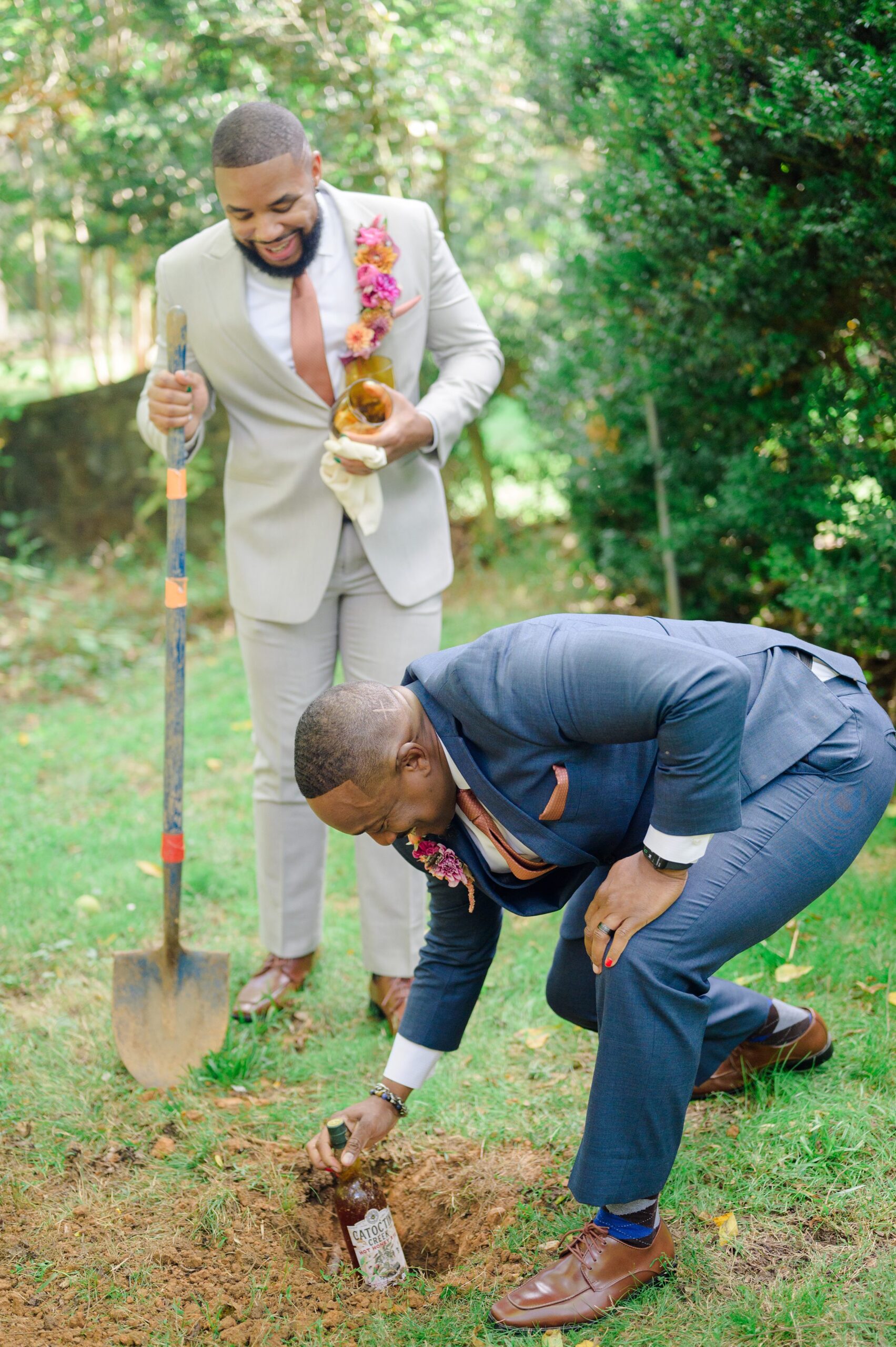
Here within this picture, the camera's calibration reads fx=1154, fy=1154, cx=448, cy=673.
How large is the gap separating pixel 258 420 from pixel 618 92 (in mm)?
2180

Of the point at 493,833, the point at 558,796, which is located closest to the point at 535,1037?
the point at 493,833

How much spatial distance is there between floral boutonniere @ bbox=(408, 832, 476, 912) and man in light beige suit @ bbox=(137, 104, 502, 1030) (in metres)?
1.11

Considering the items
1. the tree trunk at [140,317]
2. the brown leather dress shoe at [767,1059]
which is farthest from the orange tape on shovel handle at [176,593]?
the tree trunk at [140,317]

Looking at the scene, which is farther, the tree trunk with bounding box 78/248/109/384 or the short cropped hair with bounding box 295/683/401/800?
the tree trunk with bounding box 78/248/109/384

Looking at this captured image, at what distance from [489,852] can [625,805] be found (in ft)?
0.94

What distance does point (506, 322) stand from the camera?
7.66 metres

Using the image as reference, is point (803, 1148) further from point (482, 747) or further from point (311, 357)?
point (311, 357)

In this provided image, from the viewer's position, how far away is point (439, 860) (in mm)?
2291

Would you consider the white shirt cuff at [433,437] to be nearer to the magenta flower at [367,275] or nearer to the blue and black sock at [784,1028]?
the magenta flower at [367,275]

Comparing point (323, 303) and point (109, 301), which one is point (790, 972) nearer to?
point (323, 303)

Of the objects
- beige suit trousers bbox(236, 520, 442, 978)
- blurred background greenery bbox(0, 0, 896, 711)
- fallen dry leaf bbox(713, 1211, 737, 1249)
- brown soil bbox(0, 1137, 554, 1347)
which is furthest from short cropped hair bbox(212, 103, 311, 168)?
fallen dry leaf bbox(713, 1211, 737, 1249)

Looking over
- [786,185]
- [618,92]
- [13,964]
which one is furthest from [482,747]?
[618,92]

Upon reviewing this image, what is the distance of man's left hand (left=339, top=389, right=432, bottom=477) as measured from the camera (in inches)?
123

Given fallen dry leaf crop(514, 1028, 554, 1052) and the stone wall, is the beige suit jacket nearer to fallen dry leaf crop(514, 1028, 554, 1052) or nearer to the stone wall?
fallen dry leaf crop(514, 1028, 554, 1052)
